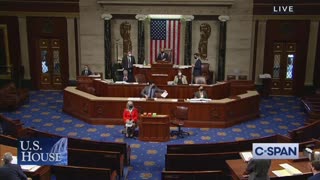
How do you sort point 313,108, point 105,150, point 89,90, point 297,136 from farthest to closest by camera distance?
point 89,90 < point 313,108 < point 297,136 < point 105,150

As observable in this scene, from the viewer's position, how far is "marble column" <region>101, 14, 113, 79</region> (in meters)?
17.3

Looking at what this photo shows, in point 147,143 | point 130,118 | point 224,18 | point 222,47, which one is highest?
point 224,18

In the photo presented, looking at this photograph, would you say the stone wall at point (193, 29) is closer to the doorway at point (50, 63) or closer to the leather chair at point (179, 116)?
the doorway at point (50, 63)

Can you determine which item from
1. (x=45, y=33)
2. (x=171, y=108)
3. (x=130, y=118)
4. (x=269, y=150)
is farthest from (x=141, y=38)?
(x=269, y=150)

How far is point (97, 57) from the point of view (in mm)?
17750

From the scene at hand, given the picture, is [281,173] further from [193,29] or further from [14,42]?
[14,42]

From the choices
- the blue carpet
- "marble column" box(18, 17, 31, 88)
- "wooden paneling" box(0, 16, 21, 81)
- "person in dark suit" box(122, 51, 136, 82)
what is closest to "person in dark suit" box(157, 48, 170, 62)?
"person in dark suit" box(122, 51, 136, 82)

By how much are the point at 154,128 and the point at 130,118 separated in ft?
2.45

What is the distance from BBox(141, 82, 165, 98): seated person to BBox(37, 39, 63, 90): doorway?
6116mm

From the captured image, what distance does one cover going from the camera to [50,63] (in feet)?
59.9

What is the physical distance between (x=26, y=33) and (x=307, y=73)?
478 inches

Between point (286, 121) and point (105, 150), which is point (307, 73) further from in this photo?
point (105, 150)

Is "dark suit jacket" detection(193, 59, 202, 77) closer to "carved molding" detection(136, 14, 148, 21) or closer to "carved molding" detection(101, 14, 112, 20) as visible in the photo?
"carved molding" detection(136, 14, 148, 21)

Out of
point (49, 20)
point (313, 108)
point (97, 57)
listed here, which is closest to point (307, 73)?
point (313, 108)
